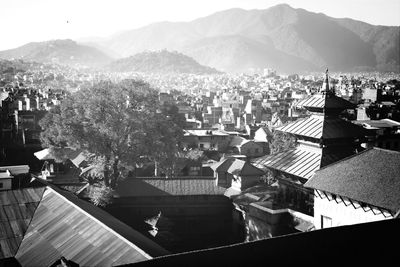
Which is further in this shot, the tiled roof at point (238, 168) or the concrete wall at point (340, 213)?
the tiled roof at point (238, 168)

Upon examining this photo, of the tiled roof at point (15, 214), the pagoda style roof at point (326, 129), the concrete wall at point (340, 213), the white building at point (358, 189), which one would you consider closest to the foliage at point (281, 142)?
the pagoda style roof at point (326, 129)

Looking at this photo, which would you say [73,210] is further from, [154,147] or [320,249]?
[320,249]

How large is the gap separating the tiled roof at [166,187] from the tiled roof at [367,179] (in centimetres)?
1361

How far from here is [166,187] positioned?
3919 cm

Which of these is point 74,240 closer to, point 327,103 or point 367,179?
point 367,179

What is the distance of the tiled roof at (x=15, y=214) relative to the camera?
2519 cm

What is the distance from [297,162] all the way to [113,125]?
1620 centimetres

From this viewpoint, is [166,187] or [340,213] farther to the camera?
[166,187]

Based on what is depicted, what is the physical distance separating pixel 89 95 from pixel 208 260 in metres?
29.7

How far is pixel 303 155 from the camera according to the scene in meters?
31.1

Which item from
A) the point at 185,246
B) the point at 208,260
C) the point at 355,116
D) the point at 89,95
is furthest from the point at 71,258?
the point at 355,116

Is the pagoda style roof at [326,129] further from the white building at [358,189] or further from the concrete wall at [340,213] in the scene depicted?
the concrete wall at [340,213]

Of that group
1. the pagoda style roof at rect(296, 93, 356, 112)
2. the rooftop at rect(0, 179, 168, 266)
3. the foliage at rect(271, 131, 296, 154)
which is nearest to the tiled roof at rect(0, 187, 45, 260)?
the rooftop at rect(0, 179, 168, 266)

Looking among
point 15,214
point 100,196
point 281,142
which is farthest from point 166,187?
point 281,142
